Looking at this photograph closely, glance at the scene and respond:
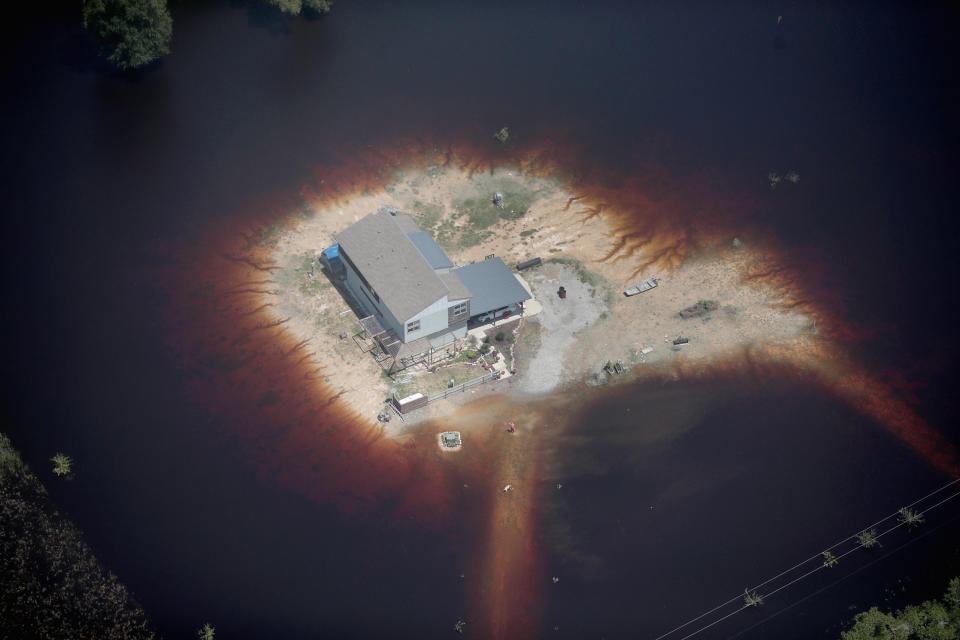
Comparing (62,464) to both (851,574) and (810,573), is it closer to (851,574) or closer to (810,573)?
(810,573)

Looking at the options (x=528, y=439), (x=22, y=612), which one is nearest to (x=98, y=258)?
(x=22, y=612)

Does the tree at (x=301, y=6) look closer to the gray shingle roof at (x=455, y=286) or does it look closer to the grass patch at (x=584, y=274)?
the gray shingle roof at (x=455, y=286)

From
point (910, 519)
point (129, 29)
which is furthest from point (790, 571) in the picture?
point (129, 29)

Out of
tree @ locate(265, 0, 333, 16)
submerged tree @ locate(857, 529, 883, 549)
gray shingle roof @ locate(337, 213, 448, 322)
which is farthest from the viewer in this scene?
tree @ locate(265, 0, 333, 16)

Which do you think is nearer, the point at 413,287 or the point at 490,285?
the point at 413,287

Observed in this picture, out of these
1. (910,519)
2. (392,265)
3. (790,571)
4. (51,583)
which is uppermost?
(392,265)

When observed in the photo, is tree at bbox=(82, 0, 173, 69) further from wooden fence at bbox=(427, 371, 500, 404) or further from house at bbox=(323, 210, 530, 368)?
wooden fence at bbox=(427, 371, 500, 404)

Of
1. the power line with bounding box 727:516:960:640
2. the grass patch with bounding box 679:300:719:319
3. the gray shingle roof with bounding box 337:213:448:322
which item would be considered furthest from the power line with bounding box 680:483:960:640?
the gray shingle roof with bounding box 337:213:448:322
